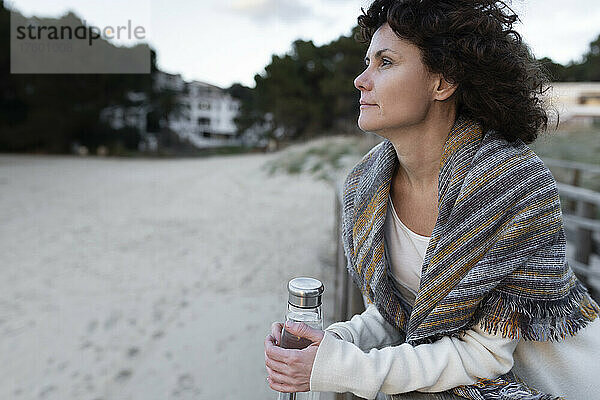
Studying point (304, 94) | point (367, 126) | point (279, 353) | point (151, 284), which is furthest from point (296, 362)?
point (304, 94)

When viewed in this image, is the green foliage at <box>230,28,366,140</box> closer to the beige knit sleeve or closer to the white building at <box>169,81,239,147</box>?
the white building at <box>169,81,239,147</box>

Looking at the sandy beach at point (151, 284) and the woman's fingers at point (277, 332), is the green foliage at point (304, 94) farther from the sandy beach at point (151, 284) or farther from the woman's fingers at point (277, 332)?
the woman's fingers at point (277, 332)

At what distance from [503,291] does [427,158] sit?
1.12ft

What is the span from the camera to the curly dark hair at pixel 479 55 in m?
1.04

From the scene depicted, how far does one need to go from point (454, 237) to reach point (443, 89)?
337mm

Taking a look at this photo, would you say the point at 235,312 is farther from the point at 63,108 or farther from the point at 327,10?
the point at 63,108

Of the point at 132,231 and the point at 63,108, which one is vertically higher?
the point at 63,108

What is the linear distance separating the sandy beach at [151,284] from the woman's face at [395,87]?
6.60 ft

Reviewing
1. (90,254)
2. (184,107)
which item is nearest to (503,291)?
(90,254)

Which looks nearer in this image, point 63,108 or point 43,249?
point 43,249

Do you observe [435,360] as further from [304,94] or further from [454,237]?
[304,94]

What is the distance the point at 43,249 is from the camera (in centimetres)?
547

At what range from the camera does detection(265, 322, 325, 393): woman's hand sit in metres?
0.90

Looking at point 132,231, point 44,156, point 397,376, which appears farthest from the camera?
point 44,156
